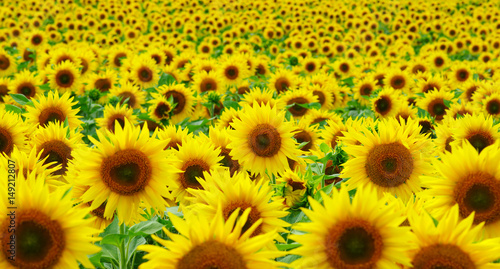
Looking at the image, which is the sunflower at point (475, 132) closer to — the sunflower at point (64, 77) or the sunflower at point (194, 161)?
the sunflower at point (194, 161)

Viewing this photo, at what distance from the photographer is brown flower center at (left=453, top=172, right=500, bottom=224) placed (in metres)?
2.04

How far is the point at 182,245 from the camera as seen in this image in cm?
155

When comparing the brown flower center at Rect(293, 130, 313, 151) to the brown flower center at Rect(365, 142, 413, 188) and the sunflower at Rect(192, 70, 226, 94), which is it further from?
the sunflower at Rect(192, 70, 226, 94)

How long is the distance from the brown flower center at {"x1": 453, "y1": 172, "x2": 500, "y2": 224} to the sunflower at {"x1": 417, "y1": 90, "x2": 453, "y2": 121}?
4.15 meters

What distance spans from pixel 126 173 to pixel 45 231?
0.74 metres

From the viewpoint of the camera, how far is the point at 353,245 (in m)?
1.60

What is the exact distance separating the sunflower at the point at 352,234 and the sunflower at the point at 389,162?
3.99 feet

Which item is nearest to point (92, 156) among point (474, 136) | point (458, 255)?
point (458, 255)

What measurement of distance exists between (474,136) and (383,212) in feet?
7.75

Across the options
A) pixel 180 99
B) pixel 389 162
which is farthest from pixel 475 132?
pixel 180 99

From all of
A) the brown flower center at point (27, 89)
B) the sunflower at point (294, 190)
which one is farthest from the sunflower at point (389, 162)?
the brown flower center at point (27, 89)

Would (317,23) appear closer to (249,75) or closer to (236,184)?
(249,75)

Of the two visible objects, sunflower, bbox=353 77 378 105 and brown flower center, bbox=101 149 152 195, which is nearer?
brown flower center, bbox=101 149 152 195

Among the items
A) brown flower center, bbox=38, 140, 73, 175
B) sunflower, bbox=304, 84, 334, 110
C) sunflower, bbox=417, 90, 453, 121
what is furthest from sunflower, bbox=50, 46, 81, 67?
sunflower, bbox=417, 90, 453, 121
